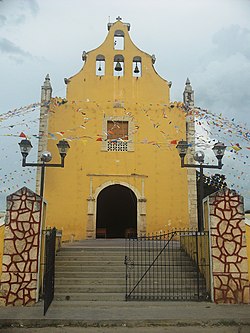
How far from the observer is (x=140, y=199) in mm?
13633

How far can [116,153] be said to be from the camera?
554 inches

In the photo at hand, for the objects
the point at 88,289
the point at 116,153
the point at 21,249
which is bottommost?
the point at 88,289

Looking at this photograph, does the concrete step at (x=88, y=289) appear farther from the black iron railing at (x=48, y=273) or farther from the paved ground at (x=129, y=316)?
the paved ground at (x=129, y=316)

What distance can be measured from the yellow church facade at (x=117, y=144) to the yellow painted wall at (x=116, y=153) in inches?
1.6

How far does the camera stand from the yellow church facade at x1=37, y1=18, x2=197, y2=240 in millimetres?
13492

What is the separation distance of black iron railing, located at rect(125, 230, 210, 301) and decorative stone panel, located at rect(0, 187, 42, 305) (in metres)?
1.87

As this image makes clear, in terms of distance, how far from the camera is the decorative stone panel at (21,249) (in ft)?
20.1

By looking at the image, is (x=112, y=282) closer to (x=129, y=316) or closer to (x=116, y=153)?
(x=129, y=316)

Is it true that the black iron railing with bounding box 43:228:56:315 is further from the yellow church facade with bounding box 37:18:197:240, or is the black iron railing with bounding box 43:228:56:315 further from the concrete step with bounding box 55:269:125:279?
the yellow church facade with bounding box 37:18:197:240

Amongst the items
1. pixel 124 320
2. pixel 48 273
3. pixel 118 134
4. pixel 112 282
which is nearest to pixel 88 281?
pixel 112 282

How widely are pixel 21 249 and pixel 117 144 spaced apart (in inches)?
335

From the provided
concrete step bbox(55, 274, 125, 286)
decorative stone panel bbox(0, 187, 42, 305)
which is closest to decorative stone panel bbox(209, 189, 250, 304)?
concrete step bbox(55, 274, 125, 286)

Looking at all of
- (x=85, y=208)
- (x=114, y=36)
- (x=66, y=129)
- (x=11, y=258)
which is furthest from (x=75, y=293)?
(x=114, y=36)

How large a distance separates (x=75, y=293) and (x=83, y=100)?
32.2 feet
